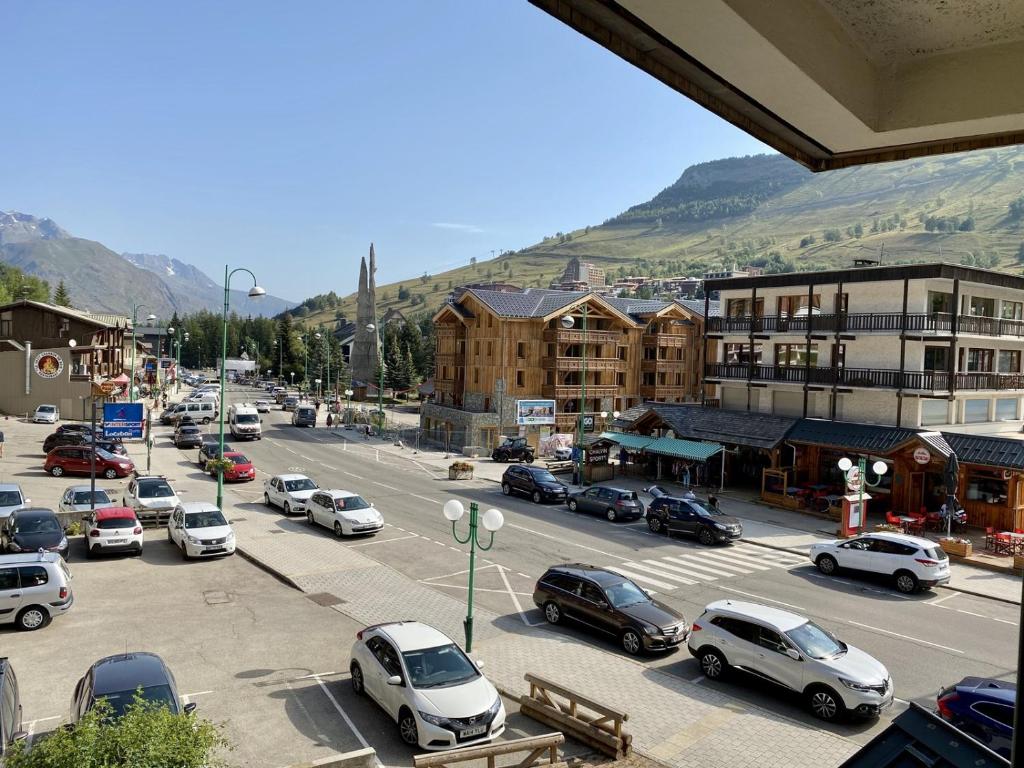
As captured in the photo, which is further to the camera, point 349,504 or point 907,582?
Result: point 349,504

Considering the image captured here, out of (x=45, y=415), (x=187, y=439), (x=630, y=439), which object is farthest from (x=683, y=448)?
(x=45, y=415)

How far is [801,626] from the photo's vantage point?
14.7 metres

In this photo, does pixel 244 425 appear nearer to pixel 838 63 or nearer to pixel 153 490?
pixel 153 490

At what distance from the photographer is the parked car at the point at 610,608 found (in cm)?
1645

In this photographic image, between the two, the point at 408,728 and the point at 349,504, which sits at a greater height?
the point at 349,504

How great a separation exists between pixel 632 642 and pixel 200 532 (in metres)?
15.1

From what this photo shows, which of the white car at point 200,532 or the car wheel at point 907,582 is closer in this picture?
the car wheel at point 907,582

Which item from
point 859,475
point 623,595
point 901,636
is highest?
point 859,475

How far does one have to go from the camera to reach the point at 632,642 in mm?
16594

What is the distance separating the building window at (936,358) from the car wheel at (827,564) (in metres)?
14.9

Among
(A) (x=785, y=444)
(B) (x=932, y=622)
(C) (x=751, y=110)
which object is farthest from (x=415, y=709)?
(A) (x=785, y=444)

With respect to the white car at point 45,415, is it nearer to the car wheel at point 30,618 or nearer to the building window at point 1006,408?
the car wheel at point 30,618

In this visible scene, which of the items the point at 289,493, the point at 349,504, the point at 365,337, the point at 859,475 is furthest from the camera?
the point at 365,337

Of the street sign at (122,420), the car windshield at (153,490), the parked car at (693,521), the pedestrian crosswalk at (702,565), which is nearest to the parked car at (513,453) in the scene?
the parked car at (693,521)
